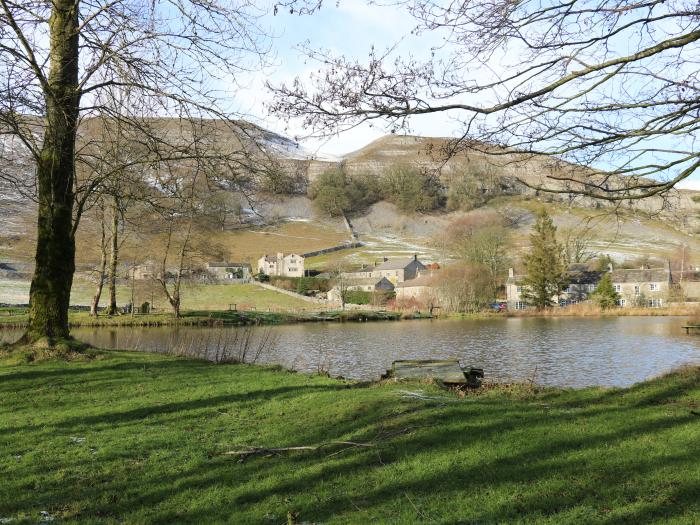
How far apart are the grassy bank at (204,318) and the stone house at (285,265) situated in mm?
40143

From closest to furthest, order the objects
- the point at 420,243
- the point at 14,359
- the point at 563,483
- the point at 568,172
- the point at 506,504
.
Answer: the point at 506,504 < the point at 563,483 < the point at 568,172 < the point at 14,359 < the point at 420,243

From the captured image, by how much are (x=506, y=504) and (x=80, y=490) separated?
3558 millimetres

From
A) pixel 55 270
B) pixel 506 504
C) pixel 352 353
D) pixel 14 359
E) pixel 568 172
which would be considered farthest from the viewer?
pixel 352 353

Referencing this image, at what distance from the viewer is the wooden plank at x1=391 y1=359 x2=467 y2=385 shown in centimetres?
1030

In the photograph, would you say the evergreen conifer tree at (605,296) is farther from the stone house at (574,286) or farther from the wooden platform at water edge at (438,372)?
the wooden platform at water edge at (438,372)

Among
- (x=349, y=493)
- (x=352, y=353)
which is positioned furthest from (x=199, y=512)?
(x=352, y=353)

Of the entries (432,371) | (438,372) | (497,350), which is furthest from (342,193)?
(438,372)

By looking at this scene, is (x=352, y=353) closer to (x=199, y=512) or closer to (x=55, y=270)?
(x=55, y=270)

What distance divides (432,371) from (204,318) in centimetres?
3289

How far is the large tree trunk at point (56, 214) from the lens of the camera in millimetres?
11094

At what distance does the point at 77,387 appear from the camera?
29.5ft

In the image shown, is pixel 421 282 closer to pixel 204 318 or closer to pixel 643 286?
pixel 643 286

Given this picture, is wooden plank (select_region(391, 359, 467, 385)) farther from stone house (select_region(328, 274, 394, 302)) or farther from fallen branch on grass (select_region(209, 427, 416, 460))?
stone house (select_region(328, 274, 394, 302))

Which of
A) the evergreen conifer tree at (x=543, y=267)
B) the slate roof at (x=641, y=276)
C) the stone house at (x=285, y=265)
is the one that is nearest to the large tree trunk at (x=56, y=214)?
the evergreen conifer tree at (x=543, y=267)
